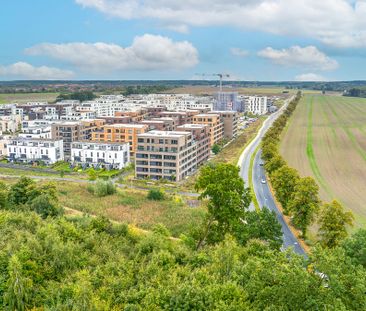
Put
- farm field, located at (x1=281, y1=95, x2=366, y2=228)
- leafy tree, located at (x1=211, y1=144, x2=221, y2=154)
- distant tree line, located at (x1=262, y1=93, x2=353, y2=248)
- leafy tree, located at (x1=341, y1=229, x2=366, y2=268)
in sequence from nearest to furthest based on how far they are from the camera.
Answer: leafy tree, located at (x1=341, y1=229, x2=366, y2=268)
distant tree line, located at (x1=262, y1=93, x2=353, y2=248)
farm field, located at (x1=281, y1=95, x2=366, y2=228)
leafy tree, located at (x1=211, y1=144, x2=221, y2=154)

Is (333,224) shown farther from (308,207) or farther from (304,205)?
(304,205)

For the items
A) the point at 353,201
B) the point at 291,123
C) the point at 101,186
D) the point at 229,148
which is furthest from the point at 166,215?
the point at 291,123

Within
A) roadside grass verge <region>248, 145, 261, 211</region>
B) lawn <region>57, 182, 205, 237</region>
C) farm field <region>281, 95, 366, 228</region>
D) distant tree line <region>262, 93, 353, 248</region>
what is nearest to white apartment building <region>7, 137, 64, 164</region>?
lawn <region>57, 182, 205, 237</region>

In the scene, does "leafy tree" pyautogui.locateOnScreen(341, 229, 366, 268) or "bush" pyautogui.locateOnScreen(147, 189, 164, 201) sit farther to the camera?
"bush" pyautogui.locateOnScreen(147, 189, 164, 201)

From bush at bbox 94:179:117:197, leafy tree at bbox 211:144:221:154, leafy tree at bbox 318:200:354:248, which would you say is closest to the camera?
leafy tree at bbox 318:200:354:248

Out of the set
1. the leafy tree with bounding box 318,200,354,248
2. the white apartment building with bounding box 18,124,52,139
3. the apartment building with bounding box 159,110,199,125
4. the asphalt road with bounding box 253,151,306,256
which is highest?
the apartment building with bounding box 159,110,199,125

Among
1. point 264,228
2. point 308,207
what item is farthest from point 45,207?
point 308,207

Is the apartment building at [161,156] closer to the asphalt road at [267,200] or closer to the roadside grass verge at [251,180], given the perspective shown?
the roadside grass verge at [251,180]

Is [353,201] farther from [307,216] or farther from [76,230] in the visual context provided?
[76,230]

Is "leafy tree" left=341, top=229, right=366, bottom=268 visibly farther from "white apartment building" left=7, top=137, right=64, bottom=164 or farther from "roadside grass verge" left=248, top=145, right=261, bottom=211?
"white apartment building" left=7, top=137, right=64, bottom=164
